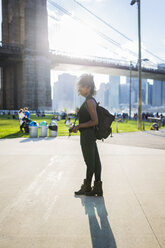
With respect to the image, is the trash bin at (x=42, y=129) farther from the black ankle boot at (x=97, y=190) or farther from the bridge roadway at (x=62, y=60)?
the bridge roadway at (x=62, y=60)

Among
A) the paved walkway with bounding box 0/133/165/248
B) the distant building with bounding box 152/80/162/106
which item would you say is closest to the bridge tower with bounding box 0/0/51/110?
the paved walkway with bounding box 0/133/165/248

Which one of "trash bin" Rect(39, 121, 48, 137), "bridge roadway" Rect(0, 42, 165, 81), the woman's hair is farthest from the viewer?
"bridge roadway" Rect(0, 42, 165, 81)

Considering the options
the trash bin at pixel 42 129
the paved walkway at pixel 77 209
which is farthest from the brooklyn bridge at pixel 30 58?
the paved walkway at pixel 77 209

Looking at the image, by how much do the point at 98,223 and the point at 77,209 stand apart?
0.41 m

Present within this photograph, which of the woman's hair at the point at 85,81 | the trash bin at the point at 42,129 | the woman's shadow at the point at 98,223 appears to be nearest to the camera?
the woman's shadow at the point at 98,223

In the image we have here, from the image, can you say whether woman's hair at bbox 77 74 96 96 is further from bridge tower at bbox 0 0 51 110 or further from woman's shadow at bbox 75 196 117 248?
bridge tower at bbox 0 0 51 110

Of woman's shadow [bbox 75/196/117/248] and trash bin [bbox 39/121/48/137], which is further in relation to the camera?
trash bin [bbox 39/121/48/137]

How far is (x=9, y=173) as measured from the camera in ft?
13.2

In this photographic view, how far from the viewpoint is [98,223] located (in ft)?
7.30

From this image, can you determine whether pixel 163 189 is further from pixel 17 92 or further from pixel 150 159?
pixel 17 92

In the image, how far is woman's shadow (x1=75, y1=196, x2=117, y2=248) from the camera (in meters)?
1.89

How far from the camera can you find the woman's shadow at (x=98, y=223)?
6.20 feet

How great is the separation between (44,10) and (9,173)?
2232 inches

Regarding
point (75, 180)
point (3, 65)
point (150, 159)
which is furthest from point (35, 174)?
point (3, 65)
